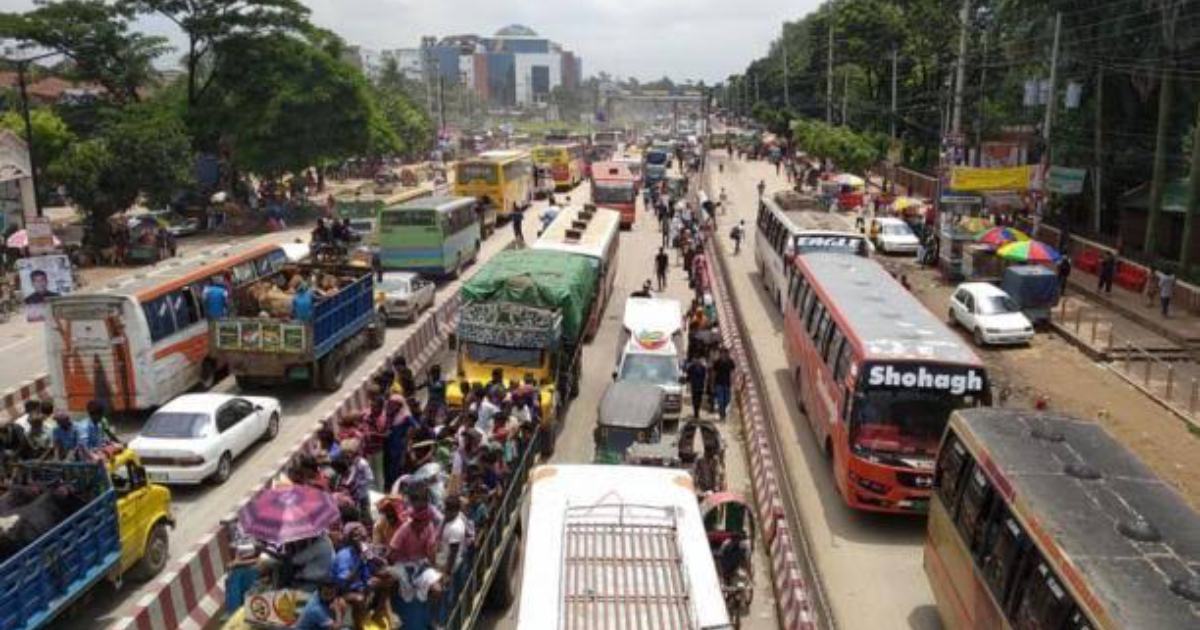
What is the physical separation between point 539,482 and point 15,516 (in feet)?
17.1

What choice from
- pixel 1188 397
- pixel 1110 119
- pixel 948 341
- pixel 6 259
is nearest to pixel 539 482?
pixel 948 341

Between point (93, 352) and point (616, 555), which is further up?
point (616, 555)

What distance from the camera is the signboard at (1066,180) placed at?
35188mm

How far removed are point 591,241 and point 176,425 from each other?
1232cm

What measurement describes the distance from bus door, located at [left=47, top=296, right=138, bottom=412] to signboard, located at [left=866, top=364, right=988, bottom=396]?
12.4 m

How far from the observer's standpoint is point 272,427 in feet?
55.6

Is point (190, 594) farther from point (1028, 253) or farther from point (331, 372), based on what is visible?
point (1028, 253)

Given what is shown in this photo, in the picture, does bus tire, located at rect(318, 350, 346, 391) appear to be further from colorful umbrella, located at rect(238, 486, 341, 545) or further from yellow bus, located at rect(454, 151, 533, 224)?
yellow bus, located at rect(454, 151, 533, 224)

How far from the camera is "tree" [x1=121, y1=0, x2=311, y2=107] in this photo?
46.9 meters

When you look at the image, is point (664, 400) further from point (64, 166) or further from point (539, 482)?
point (64, 166)

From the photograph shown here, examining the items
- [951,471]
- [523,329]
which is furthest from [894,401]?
[523,329]

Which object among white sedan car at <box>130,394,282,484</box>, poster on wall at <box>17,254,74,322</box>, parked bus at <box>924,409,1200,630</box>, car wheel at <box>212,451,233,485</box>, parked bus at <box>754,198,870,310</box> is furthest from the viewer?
parked bus at <box>754,198,870,310</box>

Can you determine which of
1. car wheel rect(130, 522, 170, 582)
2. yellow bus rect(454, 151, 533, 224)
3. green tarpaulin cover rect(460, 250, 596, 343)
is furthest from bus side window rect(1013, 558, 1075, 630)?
yellow bus rect(454, 151, 533, 224)

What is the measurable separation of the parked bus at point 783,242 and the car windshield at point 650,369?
26.0 feet
